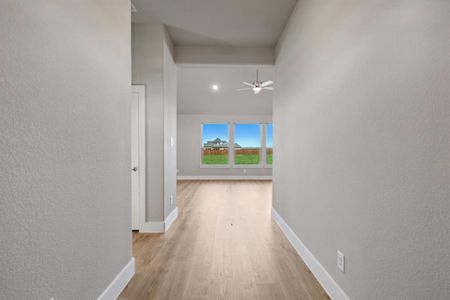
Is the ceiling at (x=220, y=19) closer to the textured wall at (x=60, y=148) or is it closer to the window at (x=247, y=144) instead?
the textured wall at (x=60, y=148)

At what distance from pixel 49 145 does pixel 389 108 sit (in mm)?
1651

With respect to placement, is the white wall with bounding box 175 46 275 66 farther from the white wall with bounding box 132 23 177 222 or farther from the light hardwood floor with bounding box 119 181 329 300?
the light hardwood floor with bounding box 119 181 329 300

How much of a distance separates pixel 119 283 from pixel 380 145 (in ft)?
6.65

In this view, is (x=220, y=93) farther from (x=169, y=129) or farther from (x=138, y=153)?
(x=138, y=153)

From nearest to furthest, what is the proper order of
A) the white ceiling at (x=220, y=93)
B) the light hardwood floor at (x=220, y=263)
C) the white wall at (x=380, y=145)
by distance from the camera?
1. the white wall at (x=380, y=145)
2. the light hardwood floor at (x=220, y=263)
3. the white ceiling at (x=220, y=93)

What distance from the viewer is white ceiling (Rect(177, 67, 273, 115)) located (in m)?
6.41

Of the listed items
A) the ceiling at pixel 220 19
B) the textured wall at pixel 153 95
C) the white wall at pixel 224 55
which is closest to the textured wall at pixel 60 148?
the ceiling at pixel 220 19

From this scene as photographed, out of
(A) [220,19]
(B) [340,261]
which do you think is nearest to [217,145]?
(A) [220,19]

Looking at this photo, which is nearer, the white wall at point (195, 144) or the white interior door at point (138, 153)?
the white interior door at point (138, 153)

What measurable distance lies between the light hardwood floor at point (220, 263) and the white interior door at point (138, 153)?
0.33 meters

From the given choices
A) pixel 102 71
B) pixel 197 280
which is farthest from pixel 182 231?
pixel 102 71

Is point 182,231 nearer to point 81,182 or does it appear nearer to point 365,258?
point 81,182

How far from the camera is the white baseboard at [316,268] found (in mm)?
1713

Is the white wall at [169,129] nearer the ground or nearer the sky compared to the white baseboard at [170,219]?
nearer the sky
